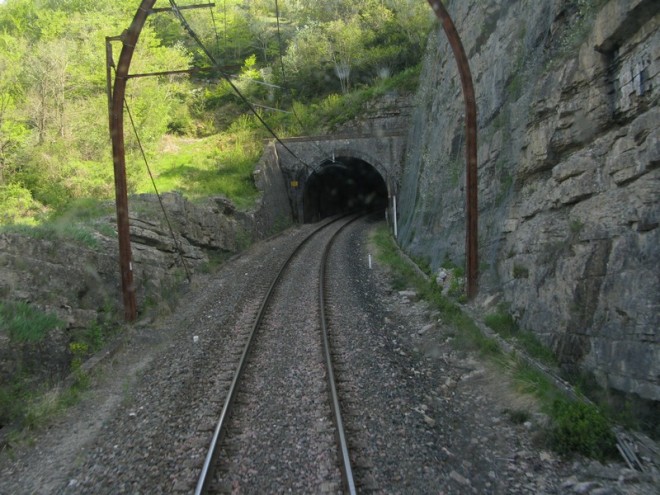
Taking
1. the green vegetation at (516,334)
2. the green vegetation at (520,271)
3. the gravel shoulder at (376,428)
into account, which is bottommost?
the gravel shoulder at (376,428)

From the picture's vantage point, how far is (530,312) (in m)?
7.30

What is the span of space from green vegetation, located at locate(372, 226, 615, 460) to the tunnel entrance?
72.2 ft

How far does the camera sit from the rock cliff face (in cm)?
519

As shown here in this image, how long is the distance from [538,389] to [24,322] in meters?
7.56

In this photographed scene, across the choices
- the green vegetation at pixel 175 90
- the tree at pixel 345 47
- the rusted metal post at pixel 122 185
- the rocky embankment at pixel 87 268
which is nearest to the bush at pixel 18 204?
the green vegetation at pixel 175 90

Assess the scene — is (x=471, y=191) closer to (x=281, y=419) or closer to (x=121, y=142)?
(x=281, y=419)

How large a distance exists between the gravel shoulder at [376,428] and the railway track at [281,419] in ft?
1.16

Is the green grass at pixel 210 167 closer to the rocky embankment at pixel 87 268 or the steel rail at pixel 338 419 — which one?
the rocky embankment at pixel 87 268

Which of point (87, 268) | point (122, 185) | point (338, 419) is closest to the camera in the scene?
point (338, 419)

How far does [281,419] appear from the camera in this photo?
5977mm

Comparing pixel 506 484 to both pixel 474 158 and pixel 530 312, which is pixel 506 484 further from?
pixel 474 158

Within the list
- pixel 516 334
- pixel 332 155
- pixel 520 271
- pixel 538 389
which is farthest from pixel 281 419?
pixel 332 155

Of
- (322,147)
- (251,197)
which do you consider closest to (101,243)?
(251,197)

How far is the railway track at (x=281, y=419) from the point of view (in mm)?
4766
